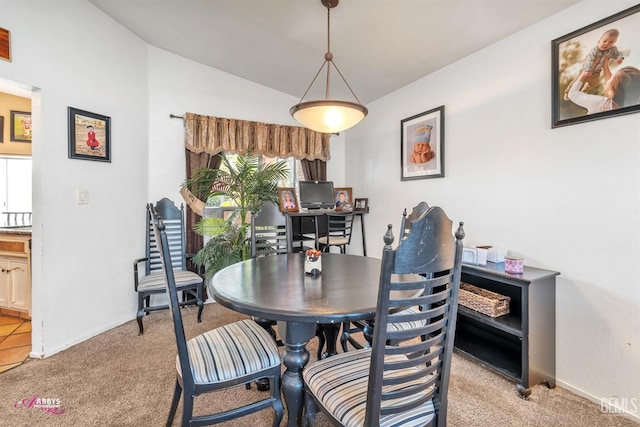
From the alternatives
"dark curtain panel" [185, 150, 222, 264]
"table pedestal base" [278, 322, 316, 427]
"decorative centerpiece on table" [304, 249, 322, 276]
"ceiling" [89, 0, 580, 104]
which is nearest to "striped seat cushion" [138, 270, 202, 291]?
"dark curtain panel" [185, 150, 222, 264]

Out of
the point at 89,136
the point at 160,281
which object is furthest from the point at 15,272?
the point at 89,136

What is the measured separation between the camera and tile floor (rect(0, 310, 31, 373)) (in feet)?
7.23

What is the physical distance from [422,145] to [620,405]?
2.33 m

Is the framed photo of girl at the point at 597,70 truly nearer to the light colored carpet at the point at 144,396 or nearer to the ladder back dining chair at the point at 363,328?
the ladder back dining chair at the point at 363,328

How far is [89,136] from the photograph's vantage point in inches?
101

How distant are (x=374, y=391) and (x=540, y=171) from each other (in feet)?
6.48

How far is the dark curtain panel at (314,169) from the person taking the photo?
4148 mm

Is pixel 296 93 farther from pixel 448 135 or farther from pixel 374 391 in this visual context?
pixel 374 391

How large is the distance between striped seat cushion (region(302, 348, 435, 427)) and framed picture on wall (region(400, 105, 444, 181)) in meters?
2.13

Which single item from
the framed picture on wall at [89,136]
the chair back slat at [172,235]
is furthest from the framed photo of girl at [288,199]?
the framed picture on wall at [89,136]

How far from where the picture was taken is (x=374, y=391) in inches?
36.3

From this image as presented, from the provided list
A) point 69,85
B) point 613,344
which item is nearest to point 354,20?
point 69,85

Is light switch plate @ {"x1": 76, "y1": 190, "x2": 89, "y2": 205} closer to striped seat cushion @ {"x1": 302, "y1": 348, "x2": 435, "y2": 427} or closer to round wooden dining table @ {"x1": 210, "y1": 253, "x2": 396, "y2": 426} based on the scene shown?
round wooden dining table @ {"x1": 210, "y1": 253, "x2": 396, "y2": 426}

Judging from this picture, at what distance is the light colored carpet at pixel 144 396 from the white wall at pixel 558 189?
1.10 ft
